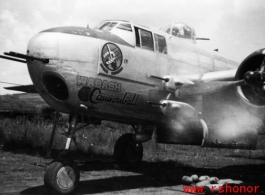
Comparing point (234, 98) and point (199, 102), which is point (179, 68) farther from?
point (234, 98)

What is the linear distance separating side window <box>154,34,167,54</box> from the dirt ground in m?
3.19

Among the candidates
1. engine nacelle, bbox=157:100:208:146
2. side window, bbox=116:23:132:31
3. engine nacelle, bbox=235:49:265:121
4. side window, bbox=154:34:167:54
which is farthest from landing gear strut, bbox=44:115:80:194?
engine nacelle, bbox=235:49:265:121

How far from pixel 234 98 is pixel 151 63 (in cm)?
244

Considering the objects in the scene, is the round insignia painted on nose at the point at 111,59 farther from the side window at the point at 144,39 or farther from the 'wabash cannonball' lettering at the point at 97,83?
the side window at the point at 144,39

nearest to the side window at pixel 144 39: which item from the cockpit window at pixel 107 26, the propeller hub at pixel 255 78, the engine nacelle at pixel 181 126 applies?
the cockpit window at pixel 107 26

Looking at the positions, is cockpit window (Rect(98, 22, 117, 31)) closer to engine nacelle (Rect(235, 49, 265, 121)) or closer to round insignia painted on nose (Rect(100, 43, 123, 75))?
round insignia painted on nose (Rect(100, 43, 123, 75))

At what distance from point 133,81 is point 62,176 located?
2546 mm

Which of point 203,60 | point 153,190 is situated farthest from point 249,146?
point 153,190

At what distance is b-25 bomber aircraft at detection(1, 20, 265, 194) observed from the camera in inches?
245

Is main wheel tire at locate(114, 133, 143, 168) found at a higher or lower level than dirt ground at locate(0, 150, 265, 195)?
higher

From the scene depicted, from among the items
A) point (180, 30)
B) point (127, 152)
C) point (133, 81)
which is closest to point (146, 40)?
point (133, 81)

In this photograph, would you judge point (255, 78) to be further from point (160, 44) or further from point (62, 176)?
point (62, 176)

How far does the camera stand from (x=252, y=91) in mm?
7113

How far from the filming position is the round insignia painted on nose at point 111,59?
6625 millimetres
